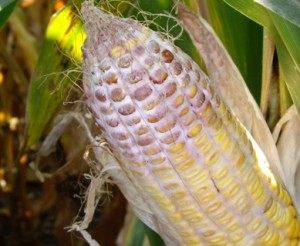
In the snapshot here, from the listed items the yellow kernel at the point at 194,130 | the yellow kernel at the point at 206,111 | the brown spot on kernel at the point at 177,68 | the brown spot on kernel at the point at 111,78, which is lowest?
the yellow kernel at the point at 194,130

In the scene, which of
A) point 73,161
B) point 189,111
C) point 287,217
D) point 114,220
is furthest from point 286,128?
point 114,220

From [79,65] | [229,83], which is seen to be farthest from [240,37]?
[79,65]

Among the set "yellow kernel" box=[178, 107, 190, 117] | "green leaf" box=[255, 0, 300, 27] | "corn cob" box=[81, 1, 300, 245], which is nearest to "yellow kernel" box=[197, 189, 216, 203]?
"corn cob" box=[81, 1, 300, 245]

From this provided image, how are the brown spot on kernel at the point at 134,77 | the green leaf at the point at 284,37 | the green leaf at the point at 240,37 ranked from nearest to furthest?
1. the brown spot on kernel at the point at 134,77
2. the green leaf at the point at 284,37
3. the green leaf at the point at 240,37

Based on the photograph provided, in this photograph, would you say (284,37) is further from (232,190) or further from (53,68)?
(53,68)

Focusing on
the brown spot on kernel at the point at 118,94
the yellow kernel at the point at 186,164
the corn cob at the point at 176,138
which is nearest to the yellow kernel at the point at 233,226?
the corn cob at the point at 176,138

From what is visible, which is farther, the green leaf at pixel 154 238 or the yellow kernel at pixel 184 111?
the green leaf at pixel 154 238

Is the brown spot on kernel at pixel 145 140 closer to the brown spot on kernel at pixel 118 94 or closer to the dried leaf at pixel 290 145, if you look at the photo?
the brown spot on kernel at pixel 118 94
